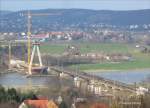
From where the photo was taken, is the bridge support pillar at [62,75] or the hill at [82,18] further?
the hill at [82,18]

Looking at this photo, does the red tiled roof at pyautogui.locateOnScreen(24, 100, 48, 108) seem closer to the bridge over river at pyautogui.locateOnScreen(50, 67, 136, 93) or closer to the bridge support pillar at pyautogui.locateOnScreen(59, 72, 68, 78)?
the bridge over river at pyautogui.locateOnScreen(50, 67, 136, 93)

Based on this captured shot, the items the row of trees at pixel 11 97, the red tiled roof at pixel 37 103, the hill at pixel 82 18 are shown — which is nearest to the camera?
the red tiled roof at pixel 37 103

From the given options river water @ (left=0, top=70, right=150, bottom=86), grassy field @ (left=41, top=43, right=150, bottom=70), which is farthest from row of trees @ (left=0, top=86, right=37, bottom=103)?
grassy field @ (left=41, top=43, right=150, bottom=70)

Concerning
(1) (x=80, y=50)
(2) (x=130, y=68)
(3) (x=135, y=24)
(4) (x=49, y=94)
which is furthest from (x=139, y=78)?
(3) (x=135, y=24)

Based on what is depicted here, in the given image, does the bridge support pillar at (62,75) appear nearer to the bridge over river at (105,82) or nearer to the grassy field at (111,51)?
the bridge over river at (105,82)

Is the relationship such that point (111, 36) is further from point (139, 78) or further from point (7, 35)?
point (139, 78)

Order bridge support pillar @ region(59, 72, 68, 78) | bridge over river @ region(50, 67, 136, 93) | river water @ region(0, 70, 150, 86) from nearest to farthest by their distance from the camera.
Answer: bridge over river @ region(50, 67, 136, 93), river water @ region(0, 70, 150, 86), bridge support pillar @ region(59, 72, 68, 78)

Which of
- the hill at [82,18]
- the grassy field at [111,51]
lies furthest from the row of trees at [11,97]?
the hill at [82,18]

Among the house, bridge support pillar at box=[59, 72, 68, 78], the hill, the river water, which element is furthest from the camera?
the hill

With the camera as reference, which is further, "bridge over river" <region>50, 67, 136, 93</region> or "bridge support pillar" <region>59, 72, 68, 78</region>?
"bridge support pillar" <region>59, 72, 68, 78</region>

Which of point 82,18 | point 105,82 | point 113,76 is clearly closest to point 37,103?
point 105,82
